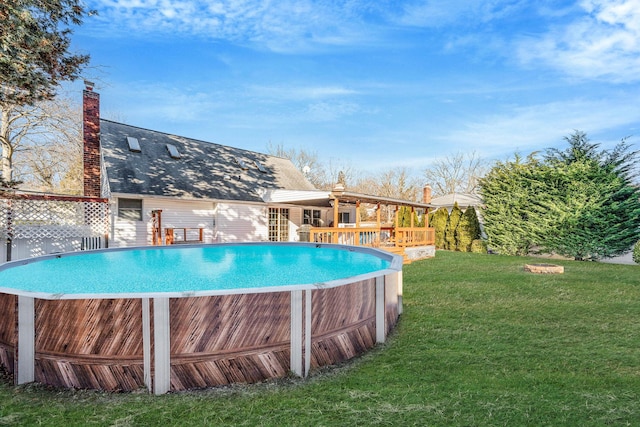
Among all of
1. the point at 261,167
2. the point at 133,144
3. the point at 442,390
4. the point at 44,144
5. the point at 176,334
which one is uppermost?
Answer: the point at 44,144

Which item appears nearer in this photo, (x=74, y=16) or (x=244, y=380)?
(x=244, y=380)

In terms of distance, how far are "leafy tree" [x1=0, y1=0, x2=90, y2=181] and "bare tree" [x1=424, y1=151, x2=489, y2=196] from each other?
3388 cm

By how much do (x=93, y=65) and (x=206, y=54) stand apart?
6.45 m

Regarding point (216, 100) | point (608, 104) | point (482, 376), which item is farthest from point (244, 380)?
point (216, 100)

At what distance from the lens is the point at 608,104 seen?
15.3m

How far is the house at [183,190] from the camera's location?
1341 centimetres

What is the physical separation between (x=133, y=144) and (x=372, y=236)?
37.4 feet

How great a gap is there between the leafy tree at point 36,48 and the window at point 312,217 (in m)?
11.9

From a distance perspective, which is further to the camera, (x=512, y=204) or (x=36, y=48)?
(x=512, y=204)

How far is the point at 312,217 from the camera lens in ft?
65.4

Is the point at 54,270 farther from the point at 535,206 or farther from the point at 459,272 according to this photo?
the point at 535,206

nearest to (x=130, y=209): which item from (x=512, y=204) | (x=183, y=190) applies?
(x=183, y=190)

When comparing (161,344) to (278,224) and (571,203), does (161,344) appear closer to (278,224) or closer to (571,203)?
(278,224)

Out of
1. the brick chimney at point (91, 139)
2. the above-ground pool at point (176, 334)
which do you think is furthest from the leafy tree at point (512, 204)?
the brick chimney at point (91, 139)
